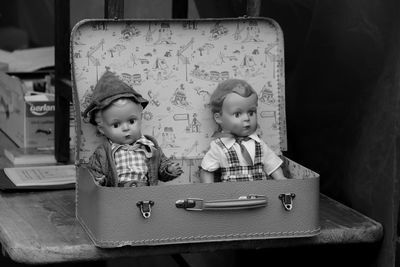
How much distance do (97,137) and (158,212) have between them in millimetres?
303

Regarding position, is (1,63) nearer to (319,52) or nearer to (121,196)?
(319,52)

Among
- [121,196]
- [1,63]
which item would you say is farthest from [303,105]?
[1,63]

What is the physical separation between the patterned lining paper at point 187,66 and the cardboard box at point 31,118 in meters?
0.78

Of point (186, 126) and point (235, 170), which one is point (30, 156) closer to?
point (186, 126)

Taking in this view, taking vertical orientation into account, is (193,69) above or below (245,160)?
above

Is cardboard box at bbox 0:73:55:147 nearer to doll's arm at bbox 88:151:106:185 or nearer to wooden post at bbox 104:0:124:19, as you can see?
wooden post at bbox 104:0:124:19

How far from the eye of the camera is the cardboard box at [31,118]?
2807 mm

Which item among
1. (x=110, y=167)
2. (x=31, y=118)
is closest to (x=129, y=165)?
(x=110, y=167)

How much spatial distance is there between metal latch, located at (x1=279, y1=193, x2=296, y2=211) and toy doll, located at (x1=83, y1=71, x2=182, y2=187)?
25cm

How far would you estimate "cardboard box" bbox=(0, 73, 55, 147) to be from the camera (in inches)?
110

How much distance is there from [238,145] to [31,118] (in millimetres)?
969

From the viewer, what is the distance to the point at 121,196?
1.76 meters

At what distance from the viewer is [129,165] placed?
1940 millimetres

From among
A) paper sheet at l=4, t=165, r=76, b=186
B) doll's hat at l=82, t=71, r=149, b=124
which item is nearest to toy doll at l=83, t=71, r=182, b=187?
doll's hat at l=82, t=71, r=149, b=124
